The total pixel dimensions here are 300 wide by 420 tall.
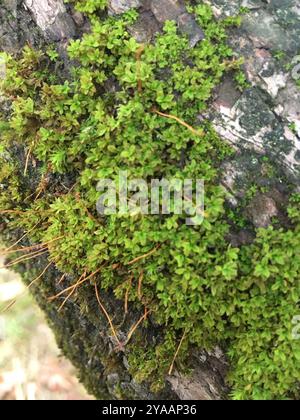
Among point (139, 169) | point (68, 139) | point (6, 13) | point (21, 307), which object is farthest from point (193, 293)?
point (21, 307)

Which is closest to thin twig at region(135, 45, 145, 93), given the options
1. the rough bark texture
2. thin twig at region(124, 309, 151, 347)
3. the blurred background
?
the rough bark texture

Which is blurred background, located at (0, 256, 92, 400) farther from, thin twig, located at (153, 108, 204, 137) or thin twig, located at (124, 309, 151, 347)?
thin twig, located at (153, 108, 204, 137)

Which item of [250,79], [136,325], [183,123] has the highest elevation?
[250,79]

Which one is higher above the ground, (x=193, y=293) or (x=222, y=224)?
(x=222, y=224)

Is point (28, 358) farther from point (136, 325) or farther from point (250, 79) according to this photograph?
point (250, 79)

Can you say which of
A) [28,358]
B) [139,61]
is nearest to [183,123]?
[139,61]

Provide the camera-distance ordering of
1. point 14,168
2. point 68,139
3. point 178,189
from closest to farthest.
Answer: point 178,189
point 68,139
point 14,168

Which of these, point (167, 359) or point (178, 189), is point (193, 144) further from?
point (167, 359)

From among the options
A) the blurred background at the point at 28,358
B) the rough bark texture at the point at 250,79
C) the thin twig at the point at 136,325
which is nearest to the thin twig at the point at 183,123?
the rough bark texture at the point at 250,79
